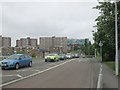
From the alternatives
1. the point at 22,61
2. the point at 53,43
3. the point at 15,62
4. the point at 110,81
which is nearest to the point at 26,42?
the point at 53,43

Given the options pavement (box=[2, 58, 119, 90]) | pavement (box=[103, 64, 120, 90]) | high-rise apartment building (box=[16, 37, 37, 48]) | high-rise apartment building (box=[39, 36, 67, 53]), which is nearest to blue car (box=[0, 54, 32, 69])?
pavement (box=[2, 58, 119, 90])

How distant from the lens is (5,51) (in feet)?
274

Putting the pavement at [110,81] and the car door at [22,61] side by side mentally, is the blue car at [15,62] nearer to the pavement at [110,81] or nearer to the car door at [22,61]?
the car door at [22,61]

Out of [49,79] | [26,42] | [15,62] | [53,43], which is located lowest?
[49,79]

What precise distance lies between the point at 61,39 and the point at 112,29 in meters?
124

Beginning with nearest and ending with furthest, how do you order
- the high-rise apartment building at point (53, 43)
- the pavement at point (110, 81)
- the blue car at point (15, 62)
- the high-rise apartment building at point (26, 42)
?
the pavement at point (110, 81) < the blue car at point (15, 62) < the high-rise apartment building at point (26, 42) < the high-rise apartment building at point (53, 43)

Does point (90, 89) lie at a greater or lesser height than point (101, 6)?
lesser

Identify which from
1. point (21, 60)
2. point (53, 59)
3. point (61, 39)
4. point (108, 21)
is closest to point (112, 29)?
point (108, 21)

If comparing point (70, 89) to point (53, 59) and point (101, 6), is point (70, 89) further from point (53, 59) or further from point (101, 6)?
point (53, 59)

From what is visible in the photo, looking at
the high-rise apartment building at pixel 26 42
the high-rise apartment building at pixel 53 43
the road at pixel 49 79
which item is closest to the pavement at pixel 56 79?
the road at pixel 49 79

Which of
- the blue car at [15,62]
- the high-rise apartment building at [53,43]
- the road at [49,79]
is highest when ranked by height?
the high-rise apartment building at [53,43]

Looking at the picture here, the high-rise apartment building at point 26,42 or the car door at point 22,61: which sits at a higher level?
the high-rise apartment building at point 26,42

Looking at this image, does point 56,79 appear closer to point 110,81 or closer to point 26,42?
point 110,81

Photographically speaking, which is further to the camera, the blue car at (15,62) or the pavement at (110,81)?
the blue car at (15,62)
